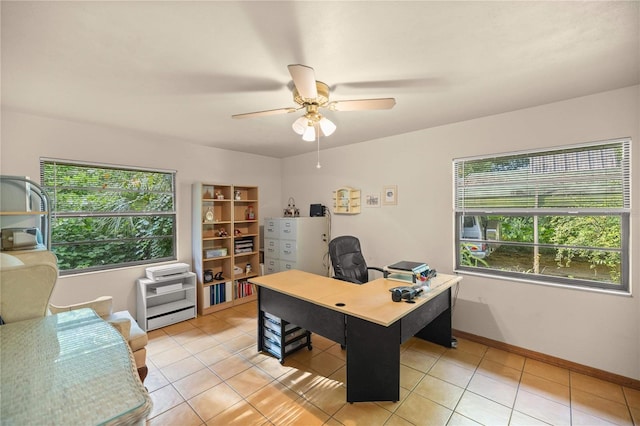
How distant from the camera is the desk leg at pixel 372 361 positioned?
204 cm

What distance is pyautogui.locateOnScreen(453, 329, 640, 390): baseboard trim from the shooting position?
7.70 feet

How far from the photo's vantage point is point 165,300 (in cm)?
385

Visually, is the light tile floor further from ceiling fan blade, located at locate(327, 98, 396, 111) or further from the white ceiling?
the white ceiling

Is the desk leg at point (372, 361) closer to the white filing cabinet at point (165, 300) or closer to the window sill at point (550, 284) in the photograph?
the window sill at point (550, 284)

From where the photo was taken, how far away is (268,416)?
2033 millimetres

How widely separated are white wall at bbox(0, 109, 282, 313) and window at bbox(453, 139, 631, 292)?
11.6 feet

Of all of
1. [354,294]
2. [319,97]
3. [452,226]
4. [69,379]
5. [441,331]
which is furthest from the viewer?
[452,226]

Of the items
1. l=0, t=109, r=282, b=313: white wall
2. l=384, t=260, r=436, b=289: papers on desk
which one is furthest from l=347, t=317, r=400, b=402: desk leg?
l=0, t=109, r=282, b=313: white wall

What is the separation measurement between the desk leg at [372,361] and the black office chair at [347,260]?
1.08 m

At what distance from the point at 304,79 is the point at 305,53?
0.85ft

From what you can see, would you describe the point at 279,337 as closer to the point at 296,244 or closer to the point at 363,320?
the point at 363,320

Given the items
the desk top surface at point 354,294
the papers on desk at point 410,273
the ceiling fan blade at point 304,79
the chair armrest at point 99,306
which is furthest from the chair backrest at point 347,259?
the chair armrest at point 99,306

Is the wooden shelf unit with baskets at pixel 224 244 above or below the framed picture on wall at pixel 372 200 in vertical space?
below

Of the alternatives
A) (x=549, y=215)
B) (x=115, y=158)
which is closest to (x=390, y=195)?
(x=549, y=215)
